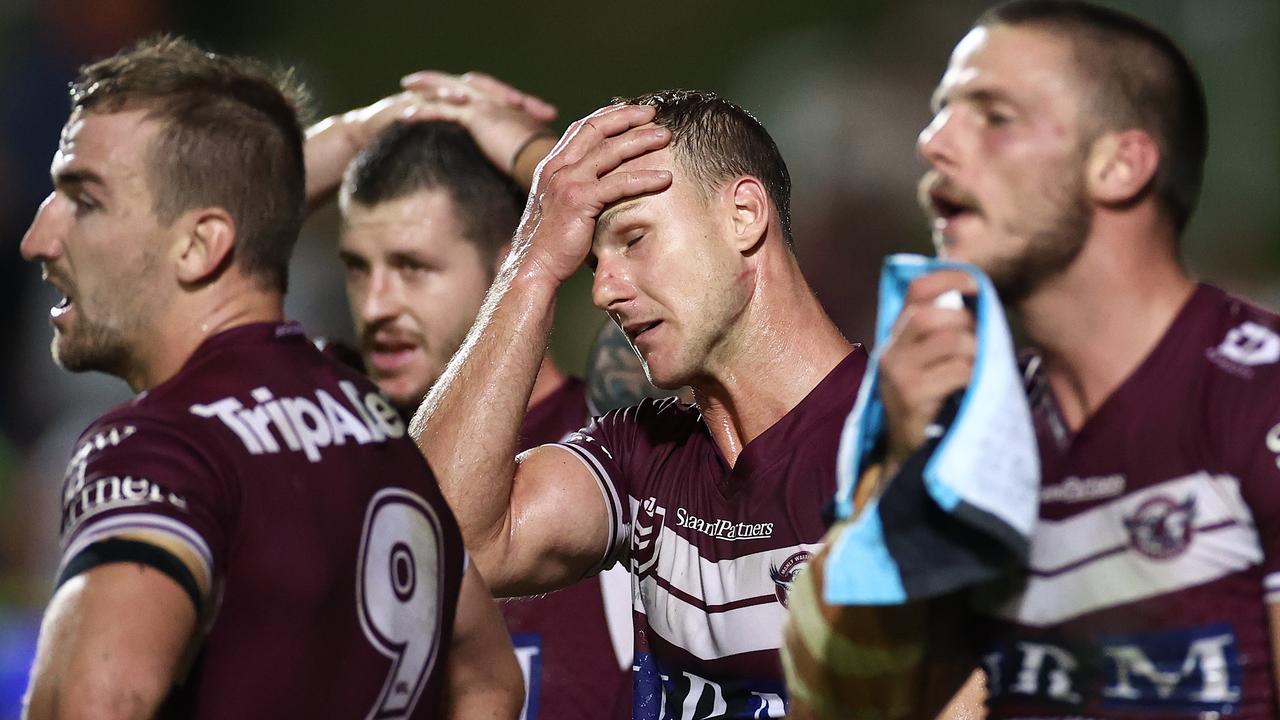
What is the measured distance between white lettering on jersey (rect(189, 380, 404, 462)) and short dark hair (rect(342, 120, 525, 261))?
5.52 ft

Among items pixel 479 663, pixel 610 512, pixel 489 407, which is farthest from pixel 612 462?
pixel 479 663

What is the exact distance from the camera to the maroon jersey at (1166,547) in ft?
6.38

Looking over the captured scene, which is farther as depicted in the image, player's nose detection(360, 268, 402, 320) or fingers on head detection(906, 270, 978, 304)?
player's nose detection(360, 268, 402, 320)

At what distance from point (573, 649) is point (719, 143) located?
4.34 ft

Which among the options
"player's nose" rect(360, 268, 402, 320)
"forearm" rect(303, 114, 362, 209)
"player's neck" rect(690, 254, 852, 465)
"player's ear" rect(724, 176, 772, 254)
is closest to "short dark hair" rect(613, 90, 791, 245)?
"player's ear" rect(724, 176, 772, 254)

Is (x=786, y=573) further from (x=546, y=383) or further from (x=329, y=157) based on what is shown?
(x=329, y=157)

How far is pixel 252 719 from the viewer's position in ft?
7.01

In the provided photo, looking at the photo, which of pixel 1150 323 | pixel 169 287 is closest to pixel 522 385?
pixel 169 287

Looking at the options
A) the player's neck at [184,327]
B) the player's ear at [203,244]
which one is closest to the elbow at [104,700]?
the player's neck at [184,327]

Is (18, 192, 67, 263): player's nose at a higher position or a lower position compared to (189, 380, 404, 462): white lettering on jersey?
higher

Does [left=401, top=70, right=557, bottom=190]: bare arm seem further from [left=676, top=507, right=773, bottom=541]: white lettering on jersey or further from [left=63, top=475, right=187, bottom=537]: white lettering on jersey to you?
[left=63, top=475, right=187, bottom=537]: white lettering on jersey

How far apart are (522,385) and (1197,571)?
1.53m

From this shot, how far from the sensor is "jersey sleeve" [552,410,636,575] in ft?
10.1

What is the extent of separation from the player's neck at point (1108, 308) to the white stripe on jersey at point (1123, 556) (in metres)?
0.17
